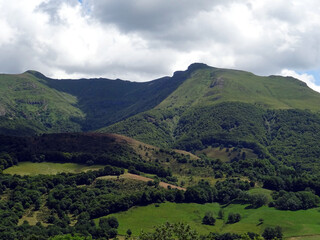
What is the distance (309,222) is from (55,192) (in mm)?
122286

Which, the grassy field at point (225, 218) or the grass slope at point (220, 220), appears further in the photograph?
the grass slope at point (220, 220)

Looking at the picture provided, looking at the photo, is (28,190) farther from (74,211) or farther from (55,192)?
(74,211)

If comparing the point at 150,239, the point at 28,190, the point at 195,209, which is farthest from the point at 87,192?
the point at 150,239

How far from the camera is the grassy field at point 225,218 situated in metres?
156

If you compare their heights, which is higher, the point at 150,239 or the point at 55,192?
the point at 150,239

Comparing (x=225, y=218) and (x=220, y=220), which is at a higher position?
(x=225, y=218)

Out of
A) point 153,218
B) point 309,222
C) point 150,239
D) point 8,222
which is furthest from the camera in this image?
point 153,218

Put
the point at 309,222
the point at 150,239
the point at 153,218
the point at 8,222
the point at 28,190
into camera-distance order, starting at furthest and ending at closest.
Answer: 1. the point at 28,190
2. the point at 153,218
3. the point at 309,222
4. the point at 8,222
5. the point at 150,239

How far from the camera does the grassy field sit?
6161 inches

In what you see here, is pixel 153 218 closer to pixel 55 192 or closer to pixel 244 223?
pixel 244 223

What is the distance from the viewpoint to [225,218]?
181 metres

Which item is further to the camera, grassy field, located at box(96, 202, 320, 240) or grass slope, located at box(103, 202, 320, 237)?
grass slope, located at box(103, 202, 320, 237)

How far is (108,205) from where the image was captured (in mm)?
180750

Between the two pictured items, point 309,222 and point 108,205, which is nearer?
point 309,222
